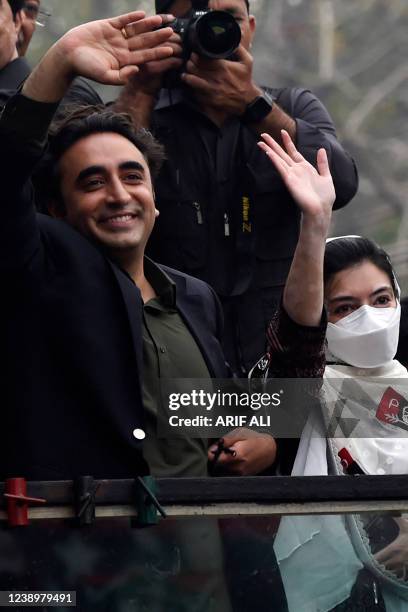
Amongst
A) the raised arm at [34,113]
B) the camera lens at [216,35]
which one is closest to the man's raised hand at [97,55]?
the raised arm at [34,113]

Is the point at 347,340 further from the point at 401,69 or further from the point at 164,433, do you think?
the point at 401,69

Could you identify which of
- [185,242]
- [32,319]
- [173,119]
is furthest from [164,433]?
[173,119]

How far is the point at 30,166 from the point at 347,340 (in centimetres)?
110

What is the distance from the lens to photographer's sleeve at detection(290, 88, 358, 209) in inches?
162

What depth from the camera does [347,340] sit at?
3.83 m

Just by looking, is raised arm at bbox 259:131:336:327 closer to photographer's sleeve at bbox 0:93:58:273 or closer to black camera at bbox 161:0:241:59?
black camera at bbox 161:0:241:59

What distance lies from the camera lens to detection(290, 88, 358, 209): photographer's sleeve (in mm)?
312

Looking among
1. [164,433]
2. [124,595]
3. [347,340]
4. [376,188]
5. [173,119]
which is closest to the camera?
[124,595]

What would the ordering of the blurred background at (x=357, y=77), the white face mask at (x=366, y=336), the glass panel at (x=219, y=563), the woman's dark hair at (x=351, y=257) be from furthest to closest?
1. the blurred background at (x=357, y=77)
2. the woman's dark hair at (x=351, y=257)
3. the white face mask at (x=366, y=336)
4. the glass panel at (x=219, y=563)

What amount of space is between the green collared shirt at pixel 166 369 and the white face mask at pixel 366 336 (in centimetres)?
Answer: 52

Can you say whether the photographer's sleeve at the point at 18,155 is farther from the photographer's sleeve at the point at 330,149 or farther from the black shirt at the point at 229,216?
the photographer's sleeve at the point at 330,149

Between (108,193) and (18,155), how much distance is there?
46 centimetres

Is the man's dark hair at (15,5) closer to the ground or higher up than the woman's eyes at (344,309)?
higher up

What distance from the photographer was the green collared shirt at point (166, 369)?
3.23 m
